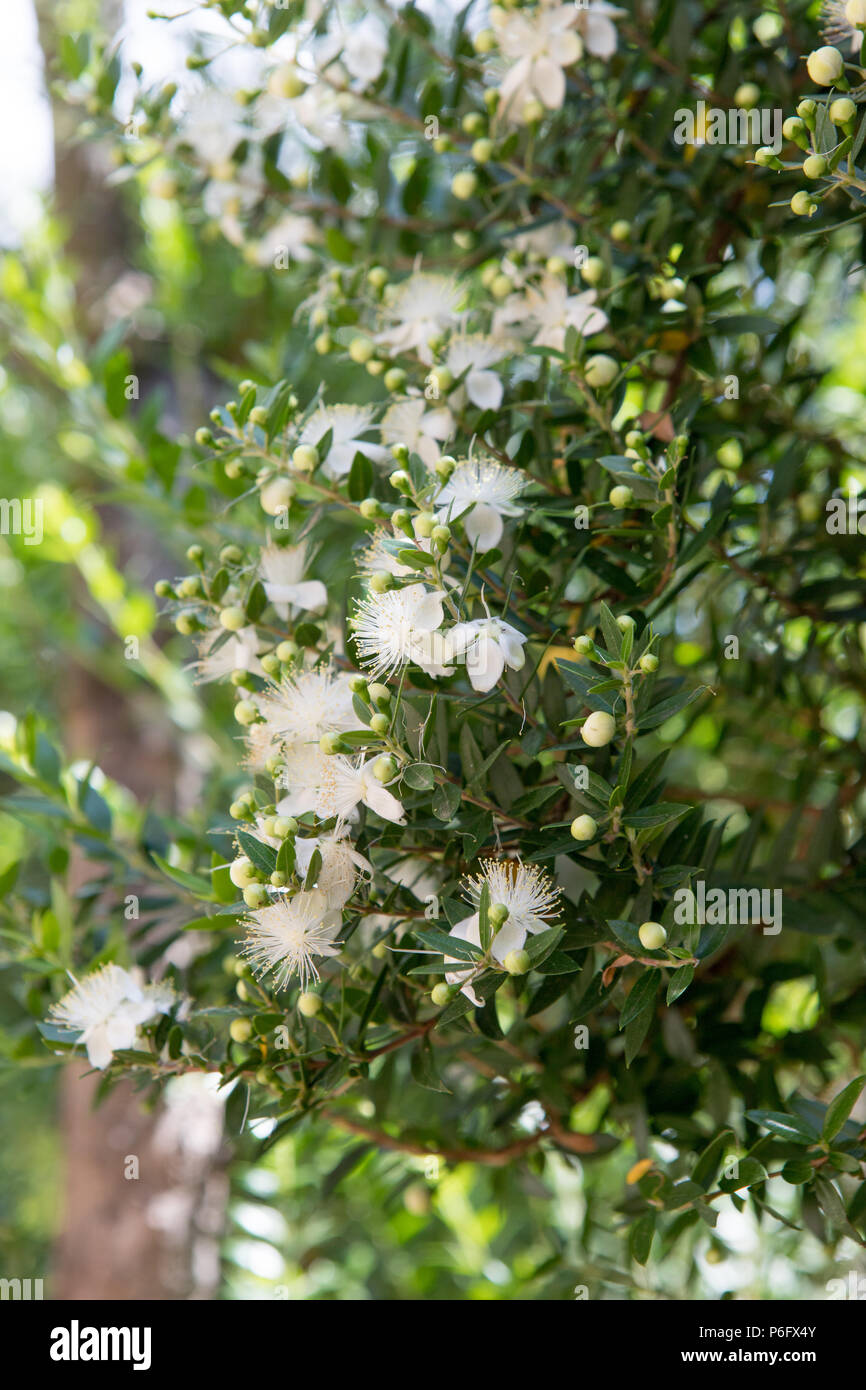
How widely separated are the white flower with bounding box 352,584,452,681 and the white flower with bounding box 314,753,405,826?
0.24 ft

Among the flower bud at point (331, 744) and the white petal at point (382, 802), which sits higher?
the flower bud at point (331, 744)

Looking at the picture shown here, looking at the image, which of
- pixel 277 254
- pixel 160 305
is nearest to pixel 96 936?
pixel 277 254

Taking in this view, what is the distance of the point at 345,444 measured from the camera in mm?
1038

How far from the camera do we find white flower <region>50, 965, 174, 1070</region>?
101cm

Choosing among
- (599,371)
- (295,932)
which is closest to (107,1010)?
(295,932)

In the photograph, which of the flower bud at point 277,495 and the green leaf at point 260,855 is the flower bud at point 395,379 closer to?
the flower bud at point 277,495

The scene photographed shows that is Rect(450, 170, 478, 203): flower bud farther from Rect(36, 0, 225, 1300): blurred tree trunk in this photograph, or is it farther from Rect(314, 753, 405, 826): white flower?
Rect(36, 0, 225, 1300): blurred tree trunk

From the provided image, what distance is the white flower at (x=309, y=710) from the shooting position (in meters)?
0.90

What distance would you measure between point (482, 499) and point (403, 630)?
0.51ft

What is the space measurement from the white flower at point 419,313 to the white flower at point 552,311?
61 millimetres

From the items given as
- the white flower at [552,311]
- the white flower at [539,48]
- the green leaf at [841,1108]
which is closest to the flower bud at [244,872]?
the green leaf at [841,1108]

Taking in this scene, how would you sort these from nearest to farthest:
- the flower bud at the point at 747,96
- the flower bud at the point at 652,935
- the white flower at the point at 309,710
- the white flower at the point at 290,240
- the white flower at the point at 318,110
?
the flower bud at the point at 652,935 → the white flower at the point at 309,710 → the flower bud at the point at 747,96 → the white flower at the point at 318,110 → the white flower at the point at 290,240

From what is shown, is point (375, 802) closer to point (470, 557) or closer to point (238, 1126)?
point (470, 557)

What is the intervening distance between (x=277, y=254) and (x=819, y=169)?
81 cm
